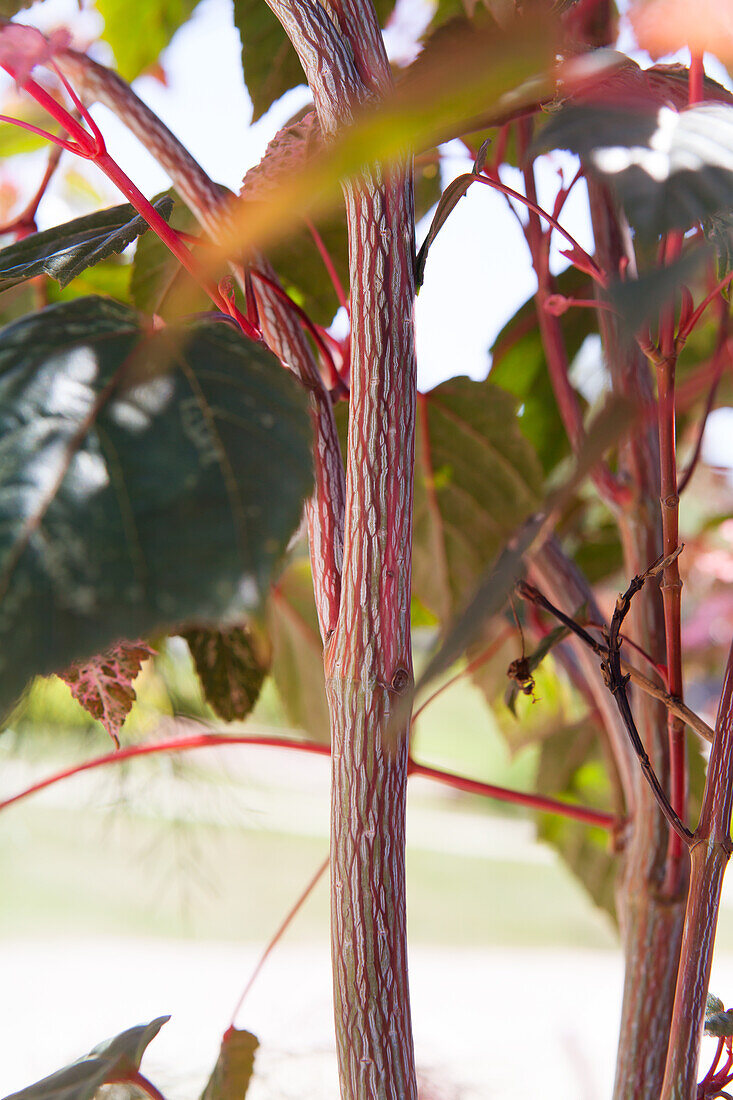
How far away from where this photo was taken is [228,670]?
0.18 meters

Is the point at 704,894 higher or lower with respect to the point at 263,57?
lower

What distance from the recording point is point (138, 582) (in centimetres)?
8

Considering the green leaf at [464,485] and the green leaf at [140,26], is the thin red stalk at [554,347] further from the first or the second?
the green leaf at [140,26]

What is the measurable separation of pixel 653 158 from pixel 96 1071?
0.16 m

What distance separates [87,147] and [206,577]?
3.1 inches

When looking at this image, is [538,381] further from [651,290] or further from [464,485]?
[651,290]

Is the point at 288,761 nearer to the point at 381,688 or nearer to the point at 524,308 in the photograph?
the point at 524,308

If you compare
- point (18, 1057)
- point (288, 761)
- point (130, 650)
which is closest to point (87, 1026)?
point (18, 1057)

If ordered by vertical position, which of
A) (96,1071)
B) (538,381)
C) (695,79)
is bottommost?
(96,1071)

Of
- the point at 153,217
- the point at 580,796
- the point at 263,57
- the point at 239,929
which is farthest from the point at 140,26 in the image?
the point at 239,929

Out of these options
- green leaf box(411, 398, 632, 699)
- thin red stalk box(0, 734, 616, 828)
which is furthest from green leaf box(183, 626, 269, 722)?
green leaf box(411, 398, 632, 699)

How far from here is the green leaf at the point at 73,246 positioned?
12cm

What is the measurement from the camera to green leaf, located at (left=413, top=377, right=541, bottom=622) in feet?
0.69

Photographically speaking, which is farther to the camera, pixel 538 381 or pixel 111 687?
pixel 538 381
